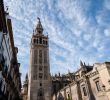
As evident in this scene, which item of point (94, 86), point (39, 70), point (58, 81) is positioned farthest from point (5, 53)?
point (58, 81)

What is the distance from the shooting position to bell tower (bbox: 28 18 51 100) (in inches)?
1718

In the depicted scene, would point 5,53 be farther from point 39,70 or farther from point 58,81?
point 58,81

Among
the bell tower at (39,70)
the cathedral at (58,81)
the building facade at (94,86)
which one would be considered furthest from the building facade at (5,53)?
the bell tower at (39,70)

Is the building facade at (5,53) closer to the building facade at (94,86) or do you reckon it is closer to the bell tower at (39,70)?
the building facade at (94,86)

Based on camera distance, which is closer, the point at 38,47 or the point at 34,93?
the point at 34,93

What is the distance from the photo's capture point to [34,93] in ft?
141

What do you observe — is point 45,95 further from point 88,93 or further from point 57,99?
point 88,93

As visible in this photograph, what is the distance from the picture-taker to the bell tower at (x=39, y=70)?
43625mm

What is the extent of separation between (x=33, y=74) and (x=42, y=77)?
10.3ft

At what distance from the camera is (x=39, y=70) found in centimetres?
4769

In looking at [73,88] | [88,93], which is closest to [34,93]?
[73,88]

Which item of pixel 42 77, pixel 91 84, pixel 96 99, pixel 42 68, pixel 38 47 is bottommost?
pixel 96 99

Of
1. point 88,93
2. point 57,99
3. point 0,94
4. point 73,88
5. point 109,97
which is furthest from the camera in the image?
point 57,99

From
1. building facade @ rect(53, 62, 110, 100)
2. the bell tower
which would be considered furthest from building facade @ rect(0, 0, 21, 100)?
the bell tower
